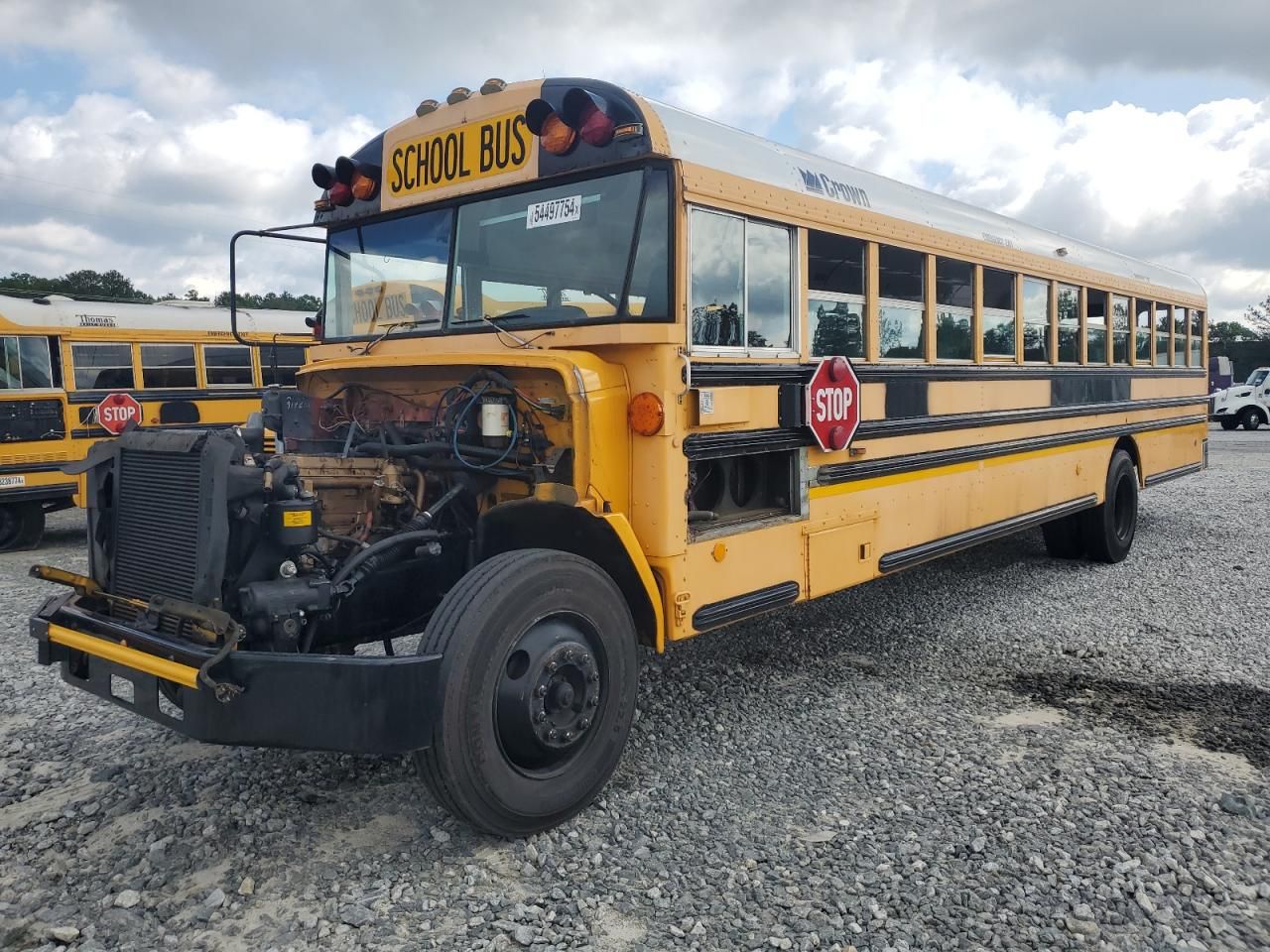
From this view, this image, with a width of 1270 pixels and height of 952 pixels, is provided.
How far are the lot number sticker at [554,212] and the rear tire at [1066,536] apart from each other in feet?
17.0

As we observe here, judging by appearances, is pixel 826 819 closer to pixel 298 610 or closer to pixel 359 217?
pixel 298 610

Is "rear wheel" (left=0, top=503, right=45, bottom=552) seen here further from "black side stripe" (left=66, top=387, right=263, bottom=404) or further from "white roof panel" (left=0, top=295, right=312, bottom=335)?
"white roof panel" (left=0, top=295, right=312, bottom=335)

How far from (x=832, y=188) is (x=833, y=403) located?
3.07ft

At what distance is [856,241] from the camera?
429cm

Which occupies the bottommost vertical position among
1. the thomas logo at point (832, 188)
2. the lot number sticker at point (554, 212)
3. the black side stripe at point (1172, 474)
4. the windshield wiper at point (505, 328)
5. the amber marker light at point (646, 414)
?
the black side stripe at point (1172, 474)

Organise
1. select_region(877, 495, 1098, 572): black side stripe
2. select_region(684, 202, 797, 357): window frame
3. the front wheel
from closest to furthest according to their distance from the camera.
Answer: the front wheel
select_region(684, 202, 797, 357): window frame
select_region(877, 495, 1098, 572): black side stripe

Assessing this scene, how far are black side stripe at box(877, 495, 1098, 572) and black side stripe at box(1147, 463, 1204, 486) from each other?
1517 mm

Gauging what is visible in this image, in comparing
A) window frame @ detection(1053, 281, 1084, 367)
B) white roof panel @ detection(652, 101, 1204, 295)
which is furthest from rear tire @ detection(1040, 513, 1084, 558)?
white roof panel @ detection(652, 101, 1204, 295)

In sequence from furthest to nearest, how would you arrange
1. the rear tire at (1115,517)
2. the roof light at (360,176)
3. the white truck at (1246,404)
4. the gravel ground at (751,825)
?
the white truck at (1246,404) < the rear tire at (1115,517) < the roof light at (360,176) < the gravel ground at (751,825)

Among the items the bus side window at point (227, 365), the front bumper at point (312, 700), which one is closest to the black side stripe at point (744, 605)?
the front bumper at point (312, 700)

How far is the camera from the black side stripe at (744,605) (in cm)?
349

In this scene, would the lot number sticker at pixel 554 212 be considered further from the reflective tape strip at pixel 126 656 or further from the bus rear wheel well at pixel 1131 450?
the bus rear wheel well at pixel 1131 450

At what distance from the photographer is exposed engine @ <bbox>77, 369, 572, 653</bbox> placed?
2844 millimetres

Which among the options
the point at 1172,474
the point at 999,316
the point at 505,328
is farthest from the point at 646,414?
the point at 1172,474
